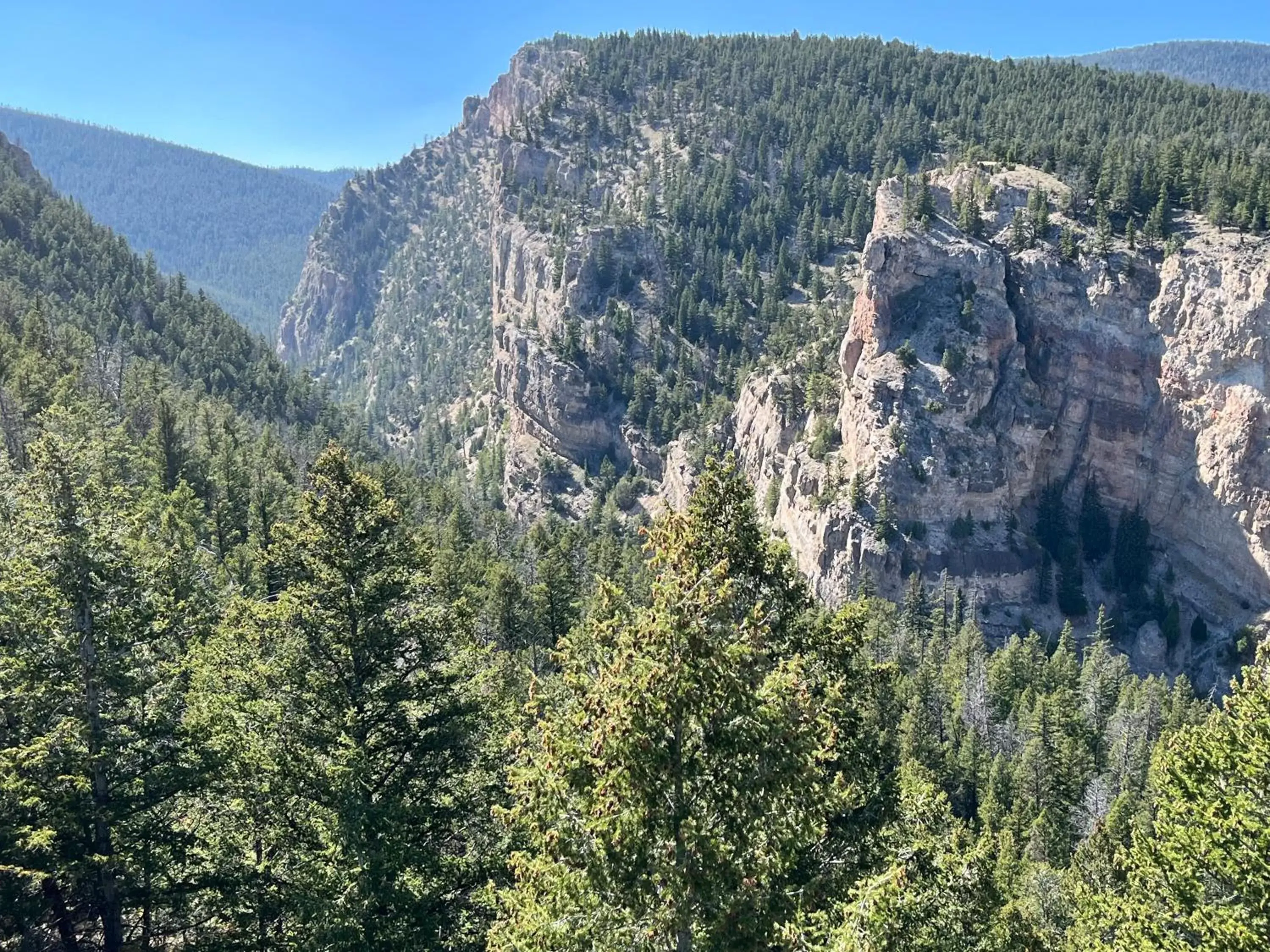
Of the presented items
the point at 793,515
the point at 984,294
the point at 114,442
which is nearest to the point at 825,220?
the point at 984,294

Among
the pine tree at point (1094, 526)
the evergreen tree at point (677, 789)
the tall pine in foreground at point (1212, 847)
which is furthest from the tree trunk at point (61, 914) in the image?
the pine tree at point (1094, 526)

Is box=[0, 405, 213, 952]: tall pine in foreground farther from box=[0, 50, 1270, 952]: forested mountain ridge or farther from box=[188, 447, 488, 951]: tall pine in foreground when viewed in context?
box=[188, 447, 488, 951]: tall pine in foreground

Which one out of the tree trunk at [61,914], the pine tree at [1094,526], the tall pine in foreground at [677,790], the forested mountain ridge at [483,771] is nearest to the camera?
the tall pine in foreground at [677,790]

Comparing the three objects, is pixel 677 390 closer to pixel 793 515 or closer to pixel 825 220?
pixel 793 515

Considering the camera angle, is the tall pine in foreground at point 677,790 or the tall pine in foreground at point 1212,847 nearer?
the tall pine in foreground at point 677,790

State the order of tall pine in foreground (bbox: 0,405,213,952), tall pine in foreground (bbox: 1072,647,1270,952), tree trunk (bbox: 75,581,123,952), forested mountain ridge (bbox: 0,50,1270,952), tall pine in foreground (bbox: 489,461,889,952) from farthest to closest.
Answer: tree trunk (bbox: 75,581,123,952), tall pine in foreground (bbox: 0,405,213,952), tall pine in foreground (bbox: 1072,647,1270,952), forested mountain ridge (bbox: 0,50,1270,952), tall pine in foreground (bbox: 489,461,889,952)

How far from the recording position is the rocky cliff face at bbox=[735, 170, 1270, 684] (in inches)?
4026

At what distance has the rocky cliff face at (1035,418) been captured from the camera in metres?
102

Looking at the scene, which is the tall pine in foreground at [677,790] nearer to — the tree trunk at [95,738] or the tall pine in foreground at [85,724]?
the tall pine in foreground at [85,724]

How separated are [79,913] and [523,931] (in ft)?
52.2

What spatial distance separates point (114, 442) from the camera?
2160 inches


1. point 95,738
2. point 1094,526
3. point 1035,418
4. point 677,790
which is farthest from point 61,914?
point 1094,526

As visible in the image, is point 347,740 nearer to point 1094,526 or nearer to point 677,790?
point 677,790

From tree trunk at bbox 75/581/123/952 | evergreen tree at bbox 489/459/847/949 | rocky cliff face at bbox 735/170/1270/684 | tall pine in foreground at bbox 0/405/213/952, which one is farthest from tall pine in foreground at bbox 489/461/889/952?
rocky cliff face at bbox 735/170/1270/684
